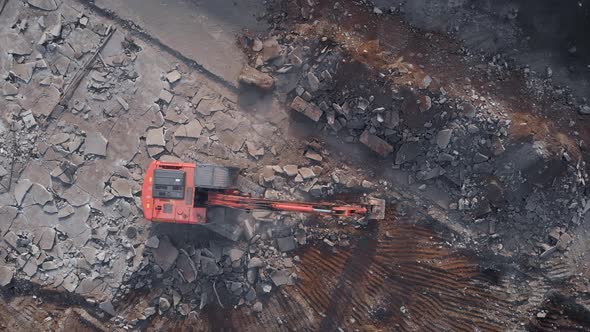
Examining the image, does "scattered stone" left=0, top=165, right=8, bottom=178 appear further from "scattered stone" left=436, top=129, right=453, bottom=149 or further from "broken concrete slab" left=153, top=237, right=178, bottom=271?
"scattered stone" left=436, top=129, right=453, bottom=149

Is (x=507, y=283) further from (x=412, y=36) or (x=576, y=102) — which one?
(x=412, y=36)

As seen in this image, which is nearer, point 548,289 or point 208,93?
point 548,289

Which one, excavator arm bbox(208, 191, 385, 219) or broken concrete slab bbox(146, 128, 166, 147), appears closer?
excavator arm bbox(208, 191, 385, 219)

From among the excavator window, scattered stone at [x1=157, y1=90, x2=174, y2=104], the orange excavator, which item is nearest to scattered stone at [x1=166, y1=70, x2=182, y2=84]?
scattered stone at [x1=157, y1=90, x2=174, y2=104]

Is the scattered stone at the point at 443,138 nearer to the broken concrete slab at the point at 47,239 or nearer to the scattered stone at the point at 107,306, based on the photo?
the scattered stone at the point at 107,306

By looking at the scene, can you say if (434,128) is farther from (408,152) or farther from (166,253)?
(166,253)

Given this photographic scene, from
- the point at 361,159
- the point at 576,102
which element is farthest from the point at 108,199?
the point at 576,102
